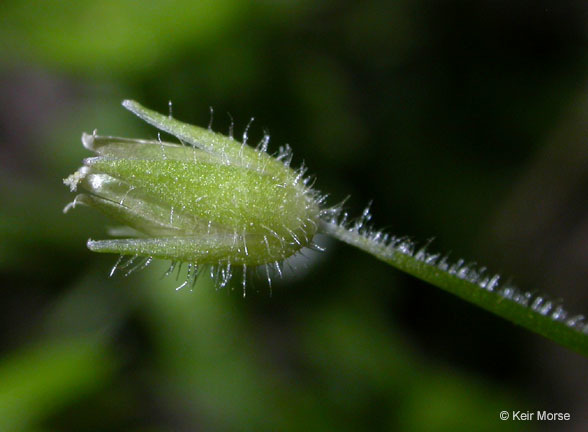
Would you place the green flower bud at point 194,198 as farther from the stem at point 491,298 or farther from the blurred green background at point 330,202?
the blurred green background at point 330,202

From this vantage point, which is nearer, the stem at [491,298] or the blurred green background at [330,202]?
the stem at [491,298]

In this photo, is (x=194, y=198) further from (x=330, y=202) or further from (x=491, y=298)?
(x=330, y=202)

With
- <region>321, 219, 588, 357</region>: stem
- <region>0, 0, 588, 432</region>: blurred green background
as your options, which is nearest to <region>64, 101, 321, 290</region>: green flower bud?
<region>321, 219, 588, 357</region>: stem

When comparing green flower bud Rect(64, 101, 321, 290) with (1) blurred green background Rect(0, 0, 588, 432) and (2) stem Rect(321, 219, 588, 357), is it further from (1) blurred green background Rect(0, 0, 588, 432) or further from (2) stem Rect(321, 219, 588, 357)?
(1) blurred green background Rect(0, 0, 588, 432)

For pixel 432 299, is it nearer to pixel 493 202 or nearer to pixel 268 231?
pixel 493 202

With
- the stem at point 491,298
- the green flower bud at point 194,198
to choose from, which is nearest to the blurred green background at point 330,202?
the green flower bud at point 194,198
